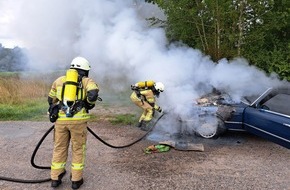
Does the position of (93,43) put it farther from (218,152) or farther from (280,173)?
(280,173)

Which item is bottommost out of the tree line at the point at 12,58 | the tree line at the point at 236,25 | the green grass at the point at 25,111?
the green grass at the point at 25,111

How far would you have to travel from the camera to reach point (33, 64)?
8570 mm

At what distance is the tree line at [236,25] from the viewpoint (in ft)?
31.2

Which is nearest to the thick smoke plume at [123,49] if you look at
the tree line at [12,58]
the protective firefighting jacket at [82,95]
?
the tree line at [12,58]

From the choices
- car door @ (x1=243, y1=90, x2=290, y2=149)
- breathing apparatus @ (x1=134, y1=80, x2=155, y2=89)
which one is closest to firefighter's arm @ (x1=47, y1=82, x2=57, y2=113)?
breathing apparatus @ (x1=134, y1=80, x2=155, y2=89)

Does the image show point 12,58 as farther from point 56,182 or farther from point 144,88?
point 56,182

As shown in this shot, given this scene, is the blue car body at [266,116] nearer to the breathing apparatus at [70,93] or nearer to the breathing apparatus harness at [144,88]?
the breathing apparatus harness at [144,88]

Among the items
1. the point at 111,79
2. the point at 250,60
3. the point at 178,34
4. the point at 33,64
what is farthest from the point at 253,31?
the point at 33,64

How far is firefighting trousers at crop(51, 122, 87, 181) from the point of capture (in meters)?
4.42

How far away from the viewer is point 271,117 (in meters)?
5.40

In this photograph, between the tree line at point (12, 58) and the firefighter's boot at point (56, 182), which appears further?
the tree line at point (12, 58)

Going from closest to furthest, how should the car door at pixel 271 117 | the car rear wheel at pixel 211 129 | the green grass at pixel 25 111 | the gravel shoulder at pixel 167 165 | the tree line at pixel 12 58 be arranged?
the gravel shoulder at pixel 167 165 → the car door at pixel 271 117 → the car rear wheel at pixel 211 129 → the tree line at pixel 12 58 → the green grass at pixel 25 111

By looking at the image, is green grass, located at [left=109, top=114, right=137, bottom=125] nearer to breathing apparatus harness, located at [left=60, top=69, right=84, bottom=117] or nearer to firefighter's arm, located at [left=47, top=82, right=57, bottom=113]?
firefighter's arm, located at [left=47, top=82, right=57, bottom=113]

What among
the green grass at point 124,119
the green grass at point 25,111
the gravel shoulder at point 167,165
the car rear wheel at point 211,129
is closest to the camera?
the gravel shoulder at point 167,165
